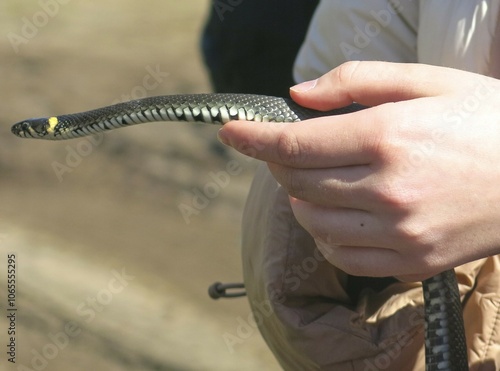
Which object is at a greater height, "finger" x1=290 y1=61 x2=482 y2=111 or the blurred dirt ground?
"finger" x1=290 y1=61 x2=482 y2=111

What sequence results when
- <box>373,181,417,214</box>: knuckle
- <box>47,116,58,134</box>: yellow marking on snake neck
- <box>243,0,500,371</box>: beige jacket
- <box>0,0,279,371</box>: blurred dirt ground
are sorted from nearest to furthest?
<box>373,181,417,214</box>: knuckle < <box>243,0,500,371</box>: beige jacket < <box>47,116,58,134</box>: yellow marking on snake neck < <box>0,0,279,371</box>: blurred dirt ground

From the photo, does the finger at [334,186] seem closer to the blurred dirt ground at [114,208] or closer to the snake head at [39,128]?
the snake head at [39,128]

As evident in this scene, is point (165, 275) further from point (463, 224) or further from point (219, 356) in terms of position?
point (463, 224)

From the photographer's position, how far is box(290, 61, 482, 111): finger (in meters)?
0.99

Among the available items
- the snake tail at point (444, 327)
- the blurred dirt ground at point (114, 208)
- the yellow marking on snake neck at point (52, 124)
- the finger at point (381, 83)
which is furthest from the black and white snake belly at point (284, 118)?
the blurred dirt ground at point (114, 208)

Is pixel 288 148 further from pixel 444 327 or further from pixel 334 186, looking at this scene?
pixel 444 327

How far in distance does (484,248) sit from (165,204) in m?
3.48

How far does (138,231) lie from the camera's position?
4.16 meters

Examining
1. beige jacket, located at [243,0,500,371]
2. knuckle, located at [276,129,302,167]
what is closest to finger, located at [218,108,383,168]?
knuckle, located at [276,129,302,167]

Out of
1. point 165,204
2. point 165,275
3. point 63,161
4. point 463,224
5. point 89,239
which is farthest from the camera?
point 63,161

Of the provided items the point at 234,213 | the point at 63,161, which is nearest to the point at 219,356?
the point at 234,213

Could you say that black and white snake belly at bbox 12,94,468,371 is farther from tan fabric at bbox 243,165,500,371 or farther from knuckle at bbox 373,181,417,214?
knuckle at bbox 373,181,417,214

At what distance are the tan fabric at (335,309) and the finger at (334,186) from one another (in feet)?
1.09

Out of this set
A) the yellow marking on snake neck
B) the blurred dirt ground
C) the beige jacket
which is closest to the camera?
the beige jacket
